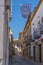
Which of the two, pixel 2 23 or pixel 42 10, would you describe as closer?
pixel 2 23

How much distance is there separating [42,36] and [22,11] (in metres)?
12.8

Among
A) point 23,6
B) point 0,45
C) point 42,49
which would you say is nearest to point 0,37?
point 0,45

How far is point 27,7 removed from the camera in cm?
1661

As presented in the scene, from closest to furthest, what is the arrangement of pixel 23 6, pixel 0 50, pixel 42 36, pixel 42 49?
pixel 0 50, pixel 23 6, pixel 42 36, pixel 42 49

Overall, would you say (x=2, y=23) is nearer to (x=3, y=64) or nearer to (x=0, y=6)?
(x=0, y=6)

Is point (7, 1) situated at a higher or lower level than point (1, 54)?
higher

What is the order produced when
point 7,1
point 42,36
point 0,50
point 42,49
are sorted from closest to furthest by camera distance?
point 0,50, point 7,1, point 42,36, point 42,49

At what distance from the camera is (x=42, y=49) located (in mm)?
31672

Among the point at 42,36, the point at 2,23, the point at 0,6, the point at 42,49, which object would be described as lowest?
the point at 42,49

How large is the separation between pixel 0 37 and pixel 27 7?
853 centimetres

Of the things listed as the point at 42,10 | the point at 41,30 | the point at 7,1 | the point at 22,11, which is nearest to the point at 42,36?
the point at 41,30

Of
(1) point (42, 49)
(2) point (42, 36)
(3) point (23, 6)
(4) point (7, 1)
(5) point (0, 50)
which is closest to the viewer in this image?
(5) point (0, 50)

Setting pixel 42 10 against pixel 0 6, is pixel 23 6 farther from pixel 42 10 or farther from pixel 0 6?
pixel 42 10

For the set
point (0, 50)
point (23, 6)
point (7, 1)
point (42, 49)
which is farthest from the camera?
point (42, 49)
